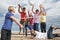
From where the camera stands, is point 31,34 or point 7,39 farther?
point 31,34

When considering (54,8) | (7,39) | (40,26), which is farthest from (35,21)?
(7,39)

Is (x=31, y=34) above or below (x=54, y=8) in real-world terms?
below

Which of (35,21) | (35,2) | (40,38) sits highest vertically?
(35,2)

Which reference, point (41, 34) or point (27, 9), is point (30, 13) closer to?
point (27, 9)

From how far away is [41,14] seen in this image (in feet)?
25.4

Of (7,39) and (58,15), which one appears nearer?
(7,39)

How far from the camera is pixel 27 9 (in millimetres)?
7770

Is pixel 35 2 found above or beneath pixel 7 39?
above

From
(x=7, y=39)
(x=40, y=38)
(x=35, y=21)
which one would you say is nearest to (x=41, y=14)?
(x=35, y=21)

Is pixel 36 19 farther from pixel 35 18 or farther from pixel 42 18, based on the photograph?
pixel 42 18

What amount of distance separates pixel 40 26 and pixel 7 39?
90.0 inches

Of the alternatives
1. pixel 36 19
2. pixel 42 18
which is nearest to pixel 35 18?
pixel 36 19

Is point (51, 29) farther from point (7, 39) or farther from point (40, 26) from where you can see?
point (7, 39)

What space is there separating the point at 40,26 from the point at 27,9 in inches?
27.4
